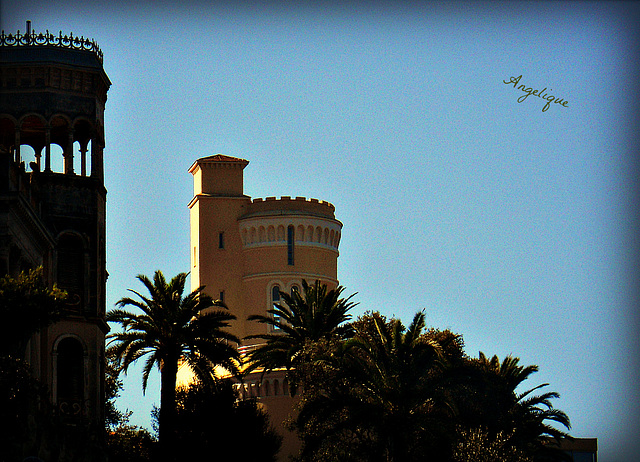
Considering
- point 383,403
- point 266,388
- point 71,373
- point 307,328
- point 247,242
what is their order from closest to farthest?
point 71,373 → point 383,403 → point 307,328 → point 266,388 → point 247,242

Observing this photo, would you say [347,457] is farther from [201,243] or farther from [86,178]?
[201,243]

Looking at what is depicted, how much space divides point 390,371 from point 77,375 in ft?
33.7

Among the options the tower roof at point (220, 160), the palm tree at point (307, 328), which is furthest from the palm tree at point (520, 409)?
the tower roof at point (220, 160)

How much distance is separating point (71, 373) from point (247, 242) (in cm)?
3599

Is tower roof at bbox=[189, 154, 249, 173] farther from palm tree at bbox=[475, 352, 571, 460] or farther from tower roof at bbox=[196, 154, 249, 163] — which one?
palm tree at bbox=[475, 352, 571, 460]

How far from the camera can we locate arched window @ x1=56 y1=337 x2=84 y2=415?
1816 inches

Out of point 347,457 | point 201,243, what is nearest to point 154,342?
point 347,457

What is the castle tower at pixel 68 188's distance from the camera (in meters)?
46.2

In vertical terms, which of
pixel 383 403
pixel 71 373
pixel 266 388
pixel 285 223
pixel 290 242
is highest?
pixel 285 223

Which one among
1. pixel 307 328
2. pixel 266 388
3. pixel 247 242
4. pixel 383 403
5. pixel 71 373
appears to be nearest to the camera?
pixel 71 373

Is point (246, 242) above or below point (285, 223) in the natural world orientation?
below

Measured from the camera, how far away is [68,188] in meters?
47.2

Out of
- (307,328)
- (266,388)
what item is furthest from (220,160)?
(307,328)

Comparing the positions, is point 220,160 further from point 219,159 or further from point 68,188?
point 68,188
